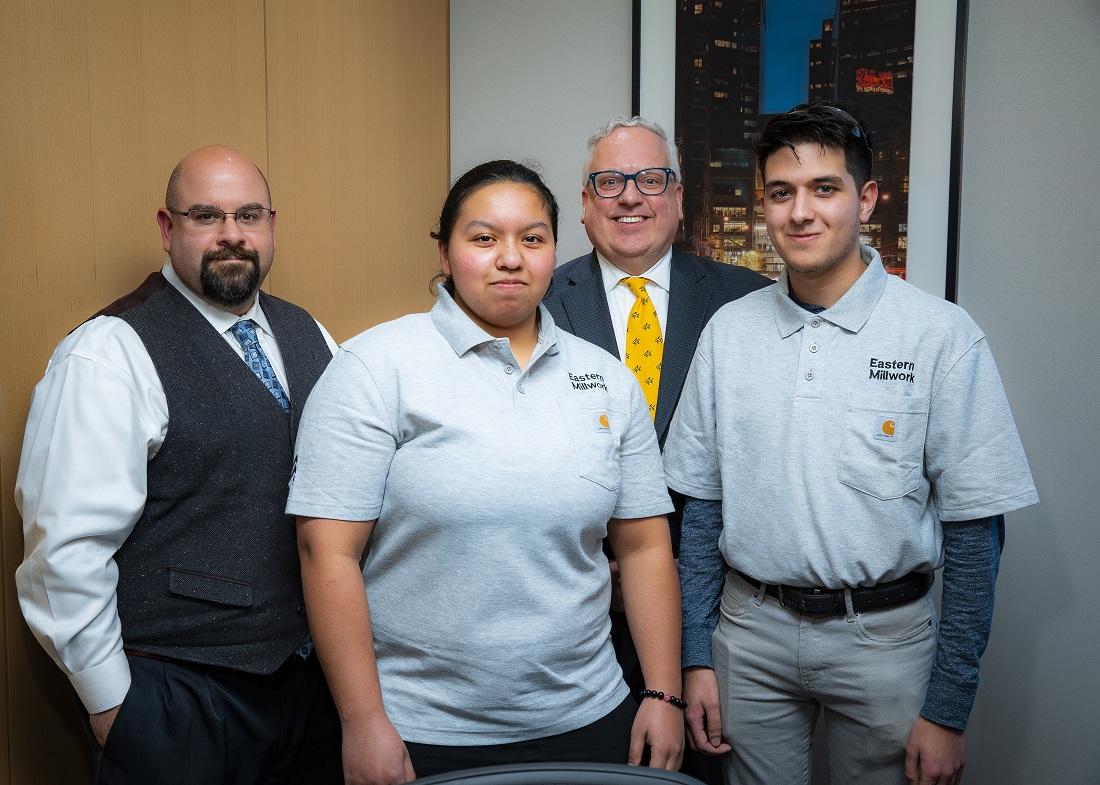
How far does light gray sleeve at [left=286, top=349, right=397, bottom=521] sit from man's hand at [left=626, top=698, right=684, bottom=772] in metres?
0.61

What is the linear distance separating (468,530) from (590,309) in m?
0.87

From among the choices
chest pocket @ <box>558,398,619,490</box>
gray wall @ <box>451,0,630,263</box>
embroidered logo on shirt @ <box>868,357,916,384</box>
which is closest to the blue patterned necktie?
chest pocket @ <box>558,398,619,490</box>

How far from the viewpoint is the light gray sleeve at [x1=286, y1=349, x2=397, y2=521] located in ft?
4.47

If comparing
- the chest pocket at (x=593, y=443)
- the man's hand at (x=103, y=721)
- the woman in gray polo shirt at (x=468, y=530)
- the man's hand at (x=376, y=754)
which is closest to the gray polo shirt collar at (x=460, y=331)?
the woman in gray polo shirt at (x=468, y=530)

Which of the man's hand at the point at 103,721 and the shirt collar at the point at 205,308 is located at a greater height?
the shirt collar at the point at 205,308

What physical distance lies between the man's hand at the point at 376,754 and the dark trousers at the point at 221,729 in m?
0.41

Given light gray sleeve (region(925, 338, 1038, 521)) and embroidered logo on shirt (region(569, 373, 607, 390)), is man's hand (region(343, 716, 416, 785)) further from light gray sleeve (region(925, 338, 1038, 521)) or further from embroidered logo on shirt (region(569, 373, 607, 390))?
light gray sleeve (region(925, 338, 1038, 521))

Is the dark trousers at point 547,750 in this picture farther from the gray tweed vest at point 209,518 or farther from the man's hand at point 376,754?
the gray tweed vest at point 209,518

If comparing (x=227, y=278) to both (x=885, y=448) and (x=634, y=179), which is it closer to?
(x=634, y=179)

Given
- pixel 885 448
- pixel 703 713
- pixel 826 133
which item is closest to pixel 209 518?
pixel 703 713

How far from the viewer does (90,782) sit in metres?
1.85

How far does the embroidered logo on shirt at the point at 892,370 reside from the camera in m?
1.58

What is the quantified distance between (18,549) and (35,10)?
101cm

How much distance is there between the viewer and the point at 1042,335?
2.44 m
